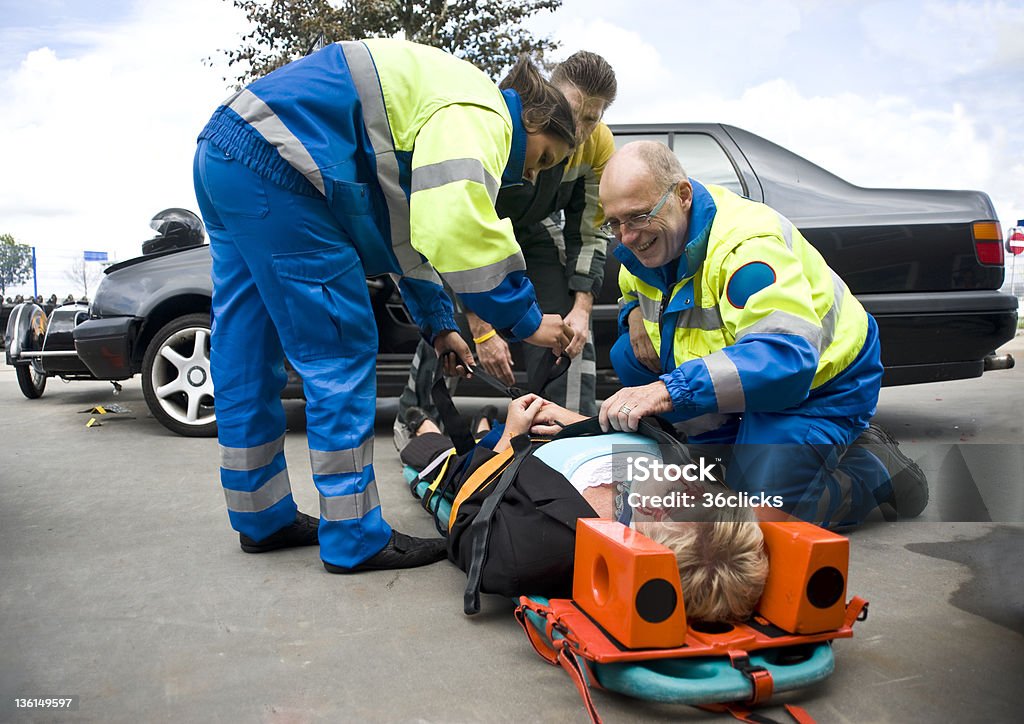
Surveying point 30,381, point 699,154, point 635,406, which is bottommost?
point 30,381

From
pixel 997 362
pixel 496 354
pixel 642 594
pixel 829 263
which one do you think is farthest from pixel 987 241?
pixel 642 594

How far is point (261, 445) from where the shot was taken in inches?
→ 101

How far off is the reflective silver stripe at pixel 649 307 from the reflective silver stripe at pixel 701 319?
18cm

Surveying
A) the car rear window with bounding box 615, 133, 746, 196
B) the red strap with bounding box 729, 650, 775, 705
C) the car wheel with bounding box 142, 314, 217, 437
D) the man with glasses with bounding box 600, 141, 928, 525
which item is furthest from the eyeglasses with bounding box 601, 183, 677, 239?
the car wheel with bounding box 142, 314, 217, 437

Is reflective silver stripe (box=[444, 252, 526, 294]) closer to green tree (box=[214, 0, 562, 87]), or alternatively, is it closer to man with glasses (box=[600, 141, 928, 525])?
man with glasses (box=[600, 141, 928, 525])

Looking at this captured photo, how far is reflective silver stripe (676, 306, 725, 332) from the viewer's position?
2.33 meters

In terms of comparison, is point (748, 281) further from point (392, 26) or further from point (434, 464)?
point (392, 26)

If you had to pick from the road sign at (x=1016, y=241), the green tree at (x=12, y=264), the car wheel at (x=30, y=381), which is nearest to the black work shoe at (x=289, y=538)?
the car wheel at (x=30, y=381)

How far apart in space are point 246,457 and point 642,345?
1.40 m

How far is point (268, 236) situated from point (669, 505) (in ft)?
4.30

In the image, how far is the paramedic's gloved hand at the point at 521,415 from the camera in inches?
98.8

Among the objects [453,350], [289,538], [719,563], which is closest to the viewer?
[719,563]

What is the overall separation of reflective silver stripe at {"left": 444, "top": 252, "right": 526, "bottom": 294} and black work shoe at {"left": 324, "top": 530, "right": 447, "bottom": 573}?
33.8 inches

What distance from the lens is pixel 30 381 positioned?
6.81m
